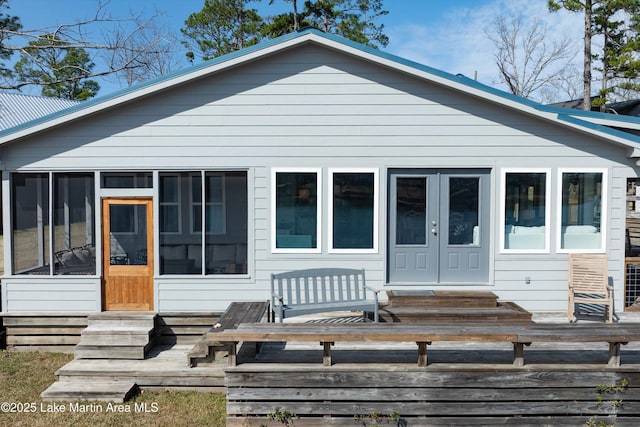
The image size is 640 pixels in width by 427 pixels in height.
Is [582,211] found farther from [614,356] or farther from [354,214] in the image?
[354,214]

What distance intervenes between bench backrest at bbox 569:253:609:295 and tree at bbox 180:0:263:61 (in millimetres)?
19391

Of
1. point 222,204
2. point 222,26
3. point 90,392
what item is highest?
point 222,26

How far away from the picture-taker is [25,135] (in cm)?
679

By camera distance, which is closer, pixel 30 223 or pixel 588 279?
pixel 588 279

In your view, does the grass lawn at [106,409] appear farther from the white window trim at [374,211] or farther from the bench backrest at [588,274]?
the bench backrest at [588,274]

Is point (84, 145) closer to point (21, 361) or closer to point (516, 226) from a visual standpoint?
point (21, 361)

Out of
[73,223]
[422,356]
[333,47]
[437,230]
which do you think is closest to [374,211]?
[437,230]

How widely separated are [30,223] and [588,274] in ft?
27.7

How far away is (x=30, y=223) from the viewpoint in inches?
291

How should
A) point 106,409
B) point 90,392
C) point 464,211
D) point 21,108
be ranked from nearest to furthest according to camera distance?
point 106,409
point 90,392
point 464,211
point 21,108

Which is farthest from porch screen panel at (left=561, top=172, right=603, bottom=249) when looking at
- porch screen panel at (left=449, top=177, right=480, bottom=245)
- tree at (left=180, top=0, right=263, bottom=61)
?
tree at (left=180, top=0, right=263, bottom=61)

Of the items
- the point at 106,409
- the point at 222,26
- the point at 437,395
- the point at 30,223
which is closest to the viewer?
the point at 437,395

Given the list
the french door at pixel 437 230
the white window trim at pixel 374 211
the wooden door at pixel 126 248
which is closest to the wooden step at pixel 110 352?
the wooden door at pixel 126 248

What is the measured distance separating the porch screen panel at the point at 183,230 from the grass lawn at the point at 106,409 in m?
1.97
